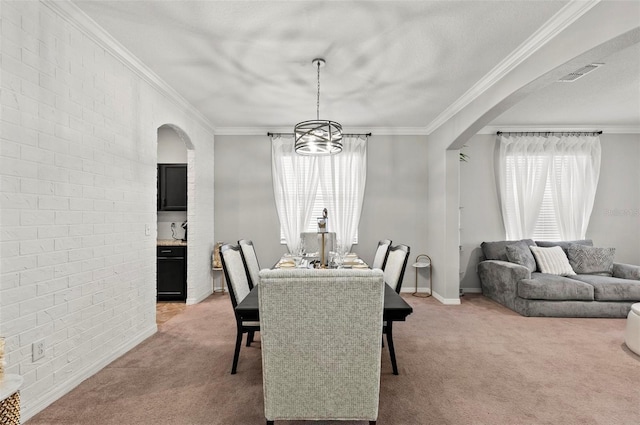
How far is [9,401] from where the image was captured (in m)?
1.44

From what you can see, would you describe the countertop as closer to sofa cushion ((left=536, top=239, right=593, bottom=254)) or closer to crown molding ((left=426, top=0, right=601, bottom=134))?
crown molding ((left=426, top=0, right=601, bottom=134))

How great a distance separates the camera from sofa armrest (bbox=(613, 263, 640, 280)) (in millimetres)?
4645

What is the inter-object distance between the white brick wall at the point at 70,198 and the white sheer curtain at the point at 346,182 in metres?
2.77

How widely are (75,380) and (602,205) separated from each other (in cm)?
724

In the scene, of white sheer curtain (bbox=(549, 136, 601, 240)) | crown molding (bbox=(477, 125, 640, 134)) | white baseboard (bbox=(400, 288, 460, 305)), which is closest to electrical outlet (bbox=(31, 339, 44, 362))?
white baseboard (bbox=(400, 288, 460, 305))

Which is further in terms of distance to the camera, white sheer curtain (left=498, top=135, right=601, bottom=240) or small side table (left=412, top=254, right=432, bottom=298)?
white sheer curtain (left=498, top=135, right=601, bottom=240)

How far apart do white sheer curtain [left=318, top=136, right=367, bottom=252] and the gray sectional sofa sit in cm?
219

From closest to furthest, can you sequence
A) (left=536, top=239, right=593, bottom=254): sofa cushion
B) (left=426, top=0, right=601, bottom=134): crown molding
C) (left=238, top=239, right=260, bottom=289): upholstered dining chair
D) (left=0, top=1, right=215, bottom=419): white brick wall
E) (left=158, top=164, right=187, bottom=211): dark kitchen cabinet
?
(left=0, top=1, right=215, bottom=419): white brick wall → (left=426, top=0, right=601, bottom=134): crown molding → (left=238, top=239, right=260, bottom=289): upholstered dining chair → (left=536, top=239, right=593, bottom=254): sofa cushion → (left=158, top=164, right=187, bottom=211): dark kitchen cabinet

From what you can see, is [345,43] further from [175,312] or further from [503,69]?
[175,312]

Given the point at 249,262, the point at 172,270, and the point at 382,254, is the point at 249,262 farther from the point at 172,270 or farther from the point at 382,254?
the point at 172,270

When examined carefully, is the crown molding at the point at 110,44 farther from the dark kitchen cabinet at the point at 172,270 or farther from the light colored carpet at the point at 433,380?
the light colored carpet at the point at 433,380

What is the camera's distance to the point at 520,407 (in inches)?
90.4

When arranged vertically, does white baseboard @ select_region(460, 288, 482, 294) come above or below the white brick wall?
below

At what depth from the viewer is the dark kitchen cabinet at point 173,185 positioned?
5398 millimetres
